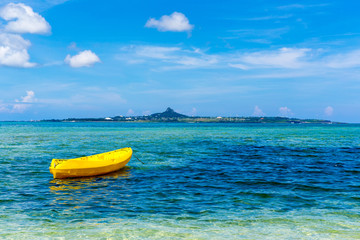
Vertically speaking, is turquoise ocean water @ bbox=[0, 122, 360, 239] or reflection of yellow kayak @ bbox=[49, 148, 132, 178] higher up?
reflection of yellow kayak @ bbox=[49, 148, 132, 178]

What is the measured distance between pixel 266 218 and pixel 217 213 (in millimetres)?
2138

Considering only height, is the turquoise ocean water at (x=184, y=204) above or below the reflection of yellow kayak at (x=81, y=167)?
below

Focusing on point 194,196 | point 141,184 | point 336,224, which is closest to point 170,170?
point 141,184

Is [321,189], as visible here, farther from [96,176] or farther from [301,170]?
[96,176]

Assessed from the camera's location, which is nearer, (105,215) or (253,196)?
(105,215)

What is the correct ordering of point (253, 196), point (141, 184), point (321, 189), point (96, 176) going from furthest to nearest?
point (96, 176) → point (141, 184) → point (321, 189) → point (253, 196)

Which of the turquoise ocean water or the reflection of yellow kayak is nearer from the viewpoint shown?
the turquoise ocean water

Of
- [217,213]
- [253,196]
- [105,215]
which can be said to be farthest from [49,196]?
[253,196]

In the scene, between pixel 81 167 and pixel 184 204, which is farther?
pixel 81 167

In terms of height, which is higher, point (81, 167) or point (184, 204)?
point (81, 167)

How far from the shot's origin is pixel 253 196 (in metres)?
16.2

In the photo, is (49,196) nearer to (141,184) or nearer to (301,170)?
(141,184)

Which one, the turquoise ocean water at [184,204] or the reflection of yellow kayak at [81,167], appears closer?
the turquoise ocean water at [184,204]

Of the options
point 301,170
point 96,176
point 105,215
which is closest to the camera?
point 105,215
